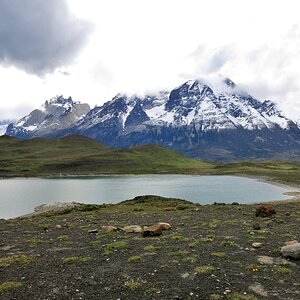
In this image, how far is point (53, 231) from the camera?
137 ft

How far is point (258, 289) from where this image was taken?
20.4 metres

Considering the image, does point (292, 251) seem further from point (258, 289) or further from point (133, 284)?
point (133, 284)

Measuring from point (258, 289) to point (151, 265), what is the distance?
7407mm

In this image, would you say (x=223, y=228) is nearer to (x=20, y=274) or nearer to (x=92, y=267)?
(x=92, y=267)

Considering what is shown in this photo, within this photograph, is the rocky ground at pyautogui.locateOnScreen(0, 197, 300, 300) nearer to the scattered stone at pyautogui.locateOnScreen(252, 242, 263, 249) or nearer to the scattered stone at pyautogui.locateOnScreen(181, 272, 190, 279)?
the scattered stone at pyautogui.locateOnScreen(181, 272, 190, 279)

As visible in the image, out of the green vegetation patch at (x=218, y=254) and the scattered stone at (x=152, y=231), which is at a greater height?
the scattered stone at (x=152, y=231)

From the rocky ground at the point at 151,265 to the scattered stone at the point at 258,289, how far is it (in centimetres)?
5

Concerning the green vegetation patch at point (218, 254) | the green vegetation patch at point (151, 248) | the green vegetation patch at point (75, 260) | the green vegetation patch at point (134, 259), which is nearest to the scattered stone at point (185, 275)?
the green vegetation patch at point (134, 259)

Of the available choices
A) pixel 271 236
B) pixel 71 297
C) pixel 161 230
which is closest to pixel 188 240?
pixel 161 230

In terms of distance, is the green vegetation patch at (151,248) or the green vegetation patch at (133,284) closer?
the green vegetation patch at (133,284)

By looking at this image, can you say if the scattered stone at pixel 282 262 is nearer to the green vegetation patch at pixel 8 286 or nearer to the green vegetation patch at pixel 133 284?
the green vegetation patch at pixel 133 284

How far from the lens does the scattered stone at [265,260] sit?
2542 centimetres

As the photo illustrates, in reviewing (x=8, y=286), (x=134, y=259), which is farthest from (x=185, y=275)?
(x=8, y=286)

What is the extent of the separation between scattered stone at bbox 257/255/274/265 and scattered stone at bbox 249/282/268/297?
177 inches
